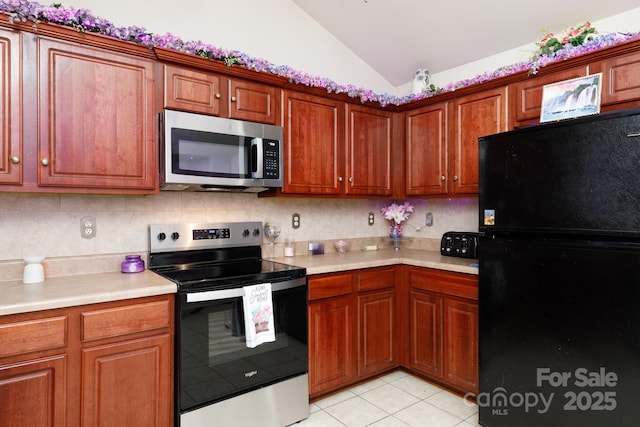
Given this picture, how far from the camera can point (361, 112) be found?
3062mm

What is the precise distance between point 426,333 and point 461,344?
283 millimetres

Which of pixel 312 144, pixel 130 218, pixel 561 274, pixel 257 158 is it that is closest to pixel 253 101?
pixel 257 158

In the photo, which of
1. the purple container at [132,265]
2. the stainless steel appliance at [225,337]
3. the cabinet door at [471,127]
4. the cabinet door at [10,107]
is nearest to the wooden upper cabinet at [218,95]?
the cabinet door at [10,107]

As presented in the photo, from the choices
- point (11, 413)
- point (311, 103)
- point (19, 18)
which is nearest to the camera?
point (11, 413)

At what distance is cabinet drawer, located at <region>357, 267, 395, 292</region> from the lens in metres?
2.70

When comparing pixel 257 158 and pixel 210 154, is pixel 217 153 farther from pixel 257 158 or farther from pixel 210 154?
pixel 257 158

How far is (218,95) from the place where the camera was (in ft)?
7.59

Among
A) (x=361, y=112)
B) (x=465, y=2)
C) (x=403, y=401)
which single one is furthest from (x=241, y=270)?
(x=465, y=2)

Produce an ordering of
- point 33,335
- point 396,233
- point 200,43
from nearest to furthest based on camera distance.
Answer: point 33,335 → point 200,43 → point 396,233

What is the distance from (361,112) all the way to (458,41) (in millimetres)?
923

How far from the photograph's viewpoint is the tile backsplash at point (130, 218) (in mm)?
2057

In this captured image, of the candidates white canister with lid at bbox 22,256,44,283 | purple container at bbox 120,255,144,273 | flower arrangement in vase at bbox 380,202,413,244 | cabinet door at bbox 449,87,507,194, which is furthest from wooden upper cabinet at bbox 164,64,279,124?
flower arrangement in vase at bbox 380,202,413,244

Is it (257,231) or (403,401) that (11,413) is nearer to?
(257,231)

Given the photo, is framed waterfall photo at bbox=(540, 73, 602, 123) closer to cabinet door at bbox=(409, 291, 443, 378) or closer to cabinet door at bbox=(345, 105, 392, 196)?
cabinet door at bbox=(345, 105, 392, 196)
